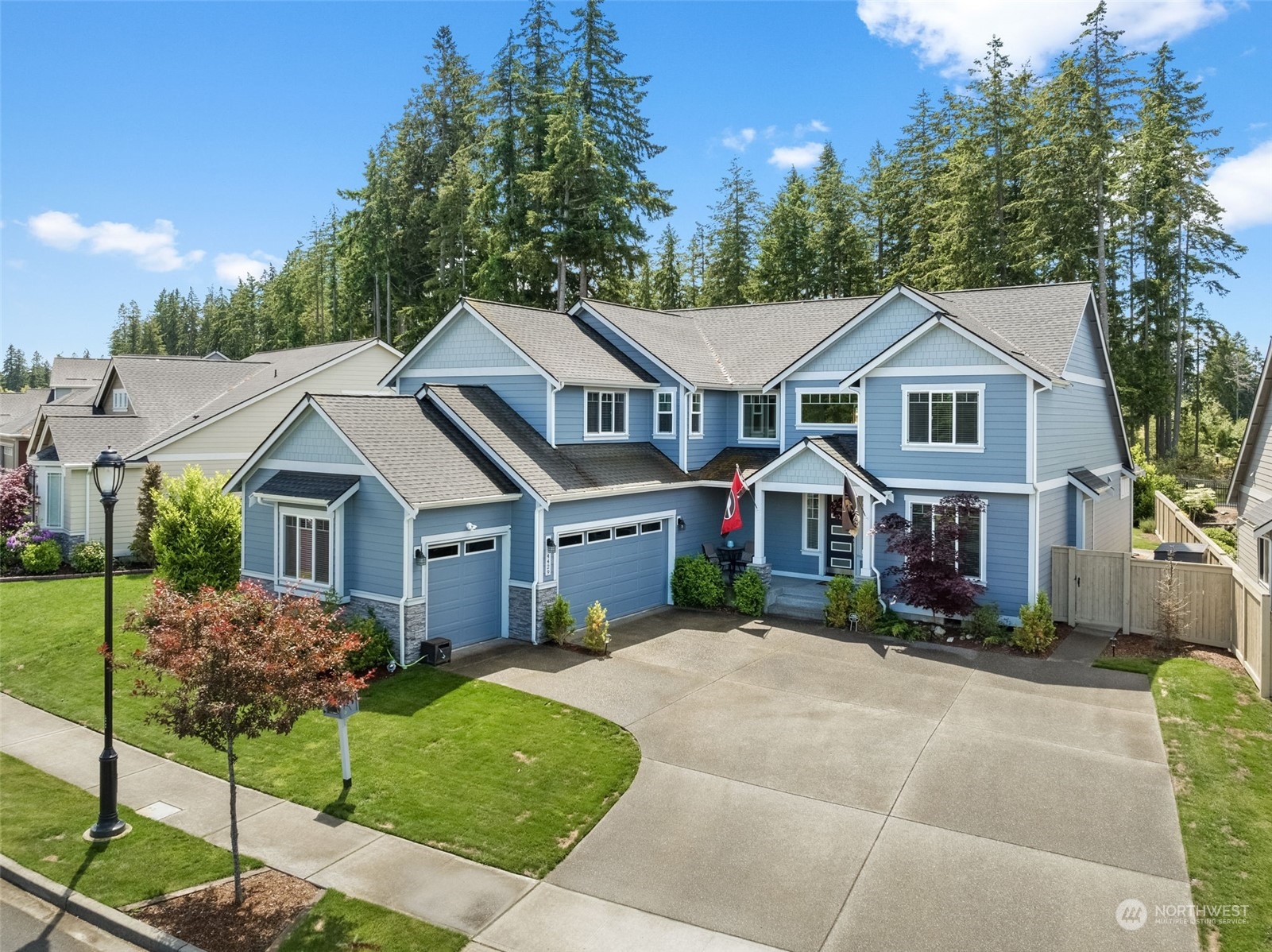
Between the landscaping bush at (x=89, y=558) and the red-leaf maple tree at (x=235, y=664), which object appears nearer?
the red-leaf maple tree at (x=235, y=664)

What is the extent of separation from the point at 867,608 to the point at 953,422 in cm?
465

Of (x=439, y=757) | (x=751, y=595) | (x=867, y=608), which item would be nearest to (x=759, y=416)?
(x=751, y=595)

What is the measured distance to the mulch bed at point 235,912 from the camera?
24.6 feet

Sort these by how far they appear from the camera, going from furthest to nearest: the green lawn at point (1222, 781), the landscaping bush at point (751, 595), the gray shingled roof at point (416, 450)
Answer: the landscaping bush at point (751, 595), the gray shingled roof at point (416, 450), the green lawn at point (1222, 781)

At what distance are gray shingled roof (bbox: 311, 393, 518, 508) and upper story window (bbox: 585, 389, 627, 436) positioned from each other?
378 centimetres

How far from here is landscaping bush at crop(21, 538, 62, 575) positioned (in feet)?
80.6

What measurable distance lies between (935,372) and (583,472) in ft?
27.6

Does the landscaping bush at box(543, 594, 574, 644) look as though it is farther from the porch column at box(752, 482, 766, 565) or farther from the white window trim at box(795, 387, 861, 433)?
the white window trim at box(795, 387, 861, 433)

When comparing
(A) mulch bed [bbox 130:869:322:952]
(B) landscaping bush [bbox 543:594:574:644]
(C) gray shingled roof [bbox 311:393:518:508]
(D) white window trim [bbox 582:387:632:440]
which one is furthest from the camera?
(D) white window trim [bbox 582:387:632:440]

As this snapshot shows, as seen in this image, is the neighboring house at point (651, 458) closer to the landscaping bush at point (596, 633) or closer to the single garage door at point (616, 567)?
the single garage door at point (616, 567)

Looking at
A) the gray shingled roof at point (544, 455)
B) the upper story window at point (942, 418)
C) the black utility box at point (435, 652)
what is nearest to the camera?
the black utility box at point (435, 652)

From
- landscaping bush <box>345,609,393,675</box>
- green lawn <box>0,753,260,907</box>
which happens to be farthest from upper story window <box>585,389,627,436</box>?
green lawn <box>0,753,260,907</box>

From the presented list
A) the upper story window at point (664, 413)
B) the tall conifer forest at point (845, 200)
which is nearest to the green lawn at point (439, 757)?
the upper story window at point (664, 413)

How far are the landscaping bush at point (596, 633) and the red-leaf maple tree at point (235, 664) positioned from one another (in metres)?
8.17
